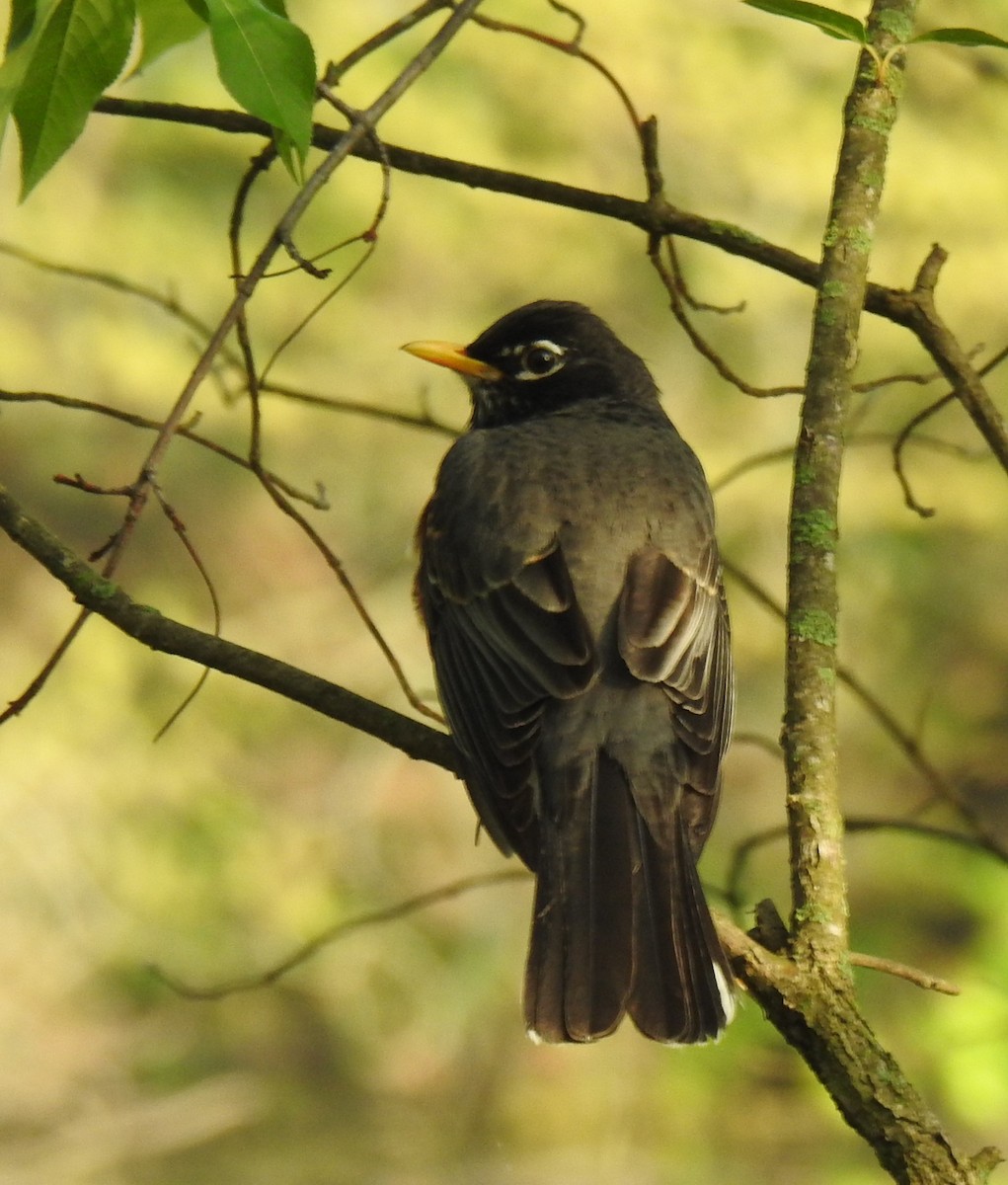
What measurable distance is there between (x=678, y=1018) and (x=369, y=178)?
4507 millimetres

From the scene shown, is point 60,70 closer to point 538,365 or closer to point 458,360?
point 458,360

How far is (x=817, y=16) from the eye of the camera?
2.44m

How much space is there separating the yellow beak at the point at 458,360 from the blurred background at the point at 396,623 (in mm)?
2167

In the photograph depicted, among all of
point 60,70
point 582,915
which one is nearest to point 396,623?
point 582,915

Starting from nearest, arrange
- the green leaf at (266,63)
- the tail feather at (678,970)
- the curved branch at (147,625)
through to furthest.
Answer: the green leaf at (266,63) → the curved branch at (147,625) → the tail feather at (678,970)

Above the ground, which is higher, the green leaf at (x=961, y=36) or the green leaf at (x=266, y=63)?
the green leaf at (x=961, y=36)

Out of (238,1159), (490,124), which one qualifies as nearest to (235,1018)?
(238,1159)

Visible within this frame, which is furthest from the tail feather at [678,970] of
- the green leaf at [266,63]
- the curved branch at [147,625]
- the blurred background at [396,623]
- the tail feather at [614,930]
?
the blurred background at [396,623]

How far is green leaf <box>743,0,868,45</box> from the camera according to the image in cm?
239

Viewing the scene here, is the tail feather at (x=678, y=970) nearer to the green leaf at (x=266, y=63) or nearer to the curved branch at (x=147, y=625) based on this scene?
the curved branch at (x=147, y=625)

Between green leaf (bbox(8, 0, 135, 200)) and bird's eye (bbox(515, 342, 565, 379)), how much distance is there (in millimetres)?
2155

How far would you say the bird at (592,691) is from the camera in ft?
8.97

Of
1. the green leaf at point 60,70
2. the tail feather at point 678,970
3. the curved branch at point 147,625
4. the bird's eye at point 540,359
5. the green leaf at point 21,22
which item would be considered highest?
the bird's eye at point 540,359

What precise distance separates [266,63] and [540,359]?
84.9 inches
